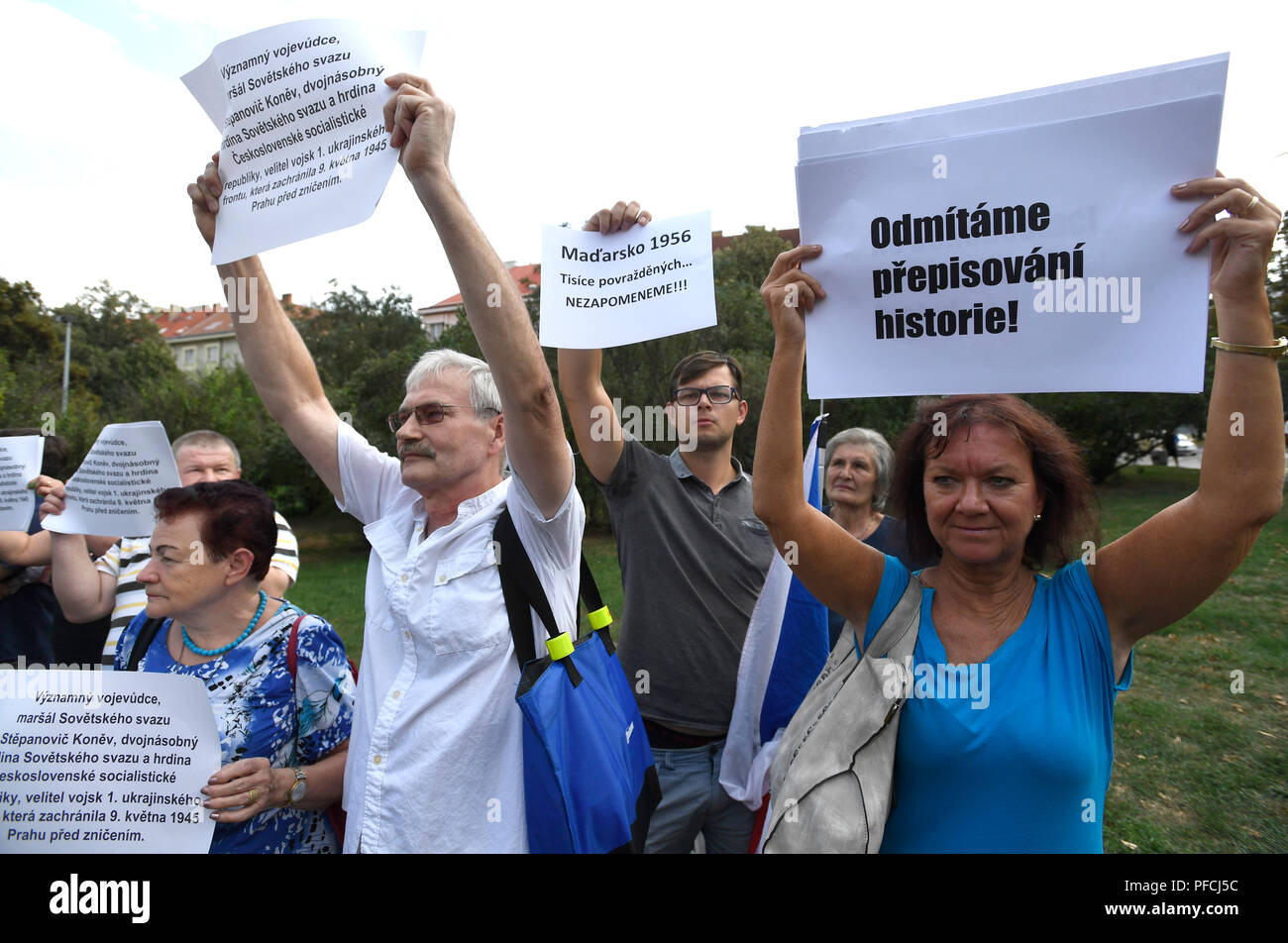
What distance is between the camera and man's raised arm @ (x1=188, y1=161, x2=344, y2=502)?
2.40 meters

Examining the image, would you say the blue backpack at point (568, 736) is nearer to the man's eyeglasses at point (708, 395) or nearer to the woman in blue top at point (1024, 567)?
the woman in blue top at point (1024, 567)

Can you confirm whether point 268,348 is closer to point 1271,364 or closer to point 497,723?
point 497,723

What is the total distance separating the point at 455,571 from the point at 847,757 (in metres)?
1.05

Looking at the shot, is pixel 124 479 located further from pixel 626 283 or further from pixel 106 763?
pixel 626 283

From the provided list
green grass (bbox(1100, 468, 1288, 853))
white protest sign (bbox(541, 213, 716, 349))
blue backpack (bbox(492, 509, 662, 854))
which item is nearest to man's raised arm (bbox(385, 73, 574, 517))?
blue backpack (bbox(492, 509, 662, 854))

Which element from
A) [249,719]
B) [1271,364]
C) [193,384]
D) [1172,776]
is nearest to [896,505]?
[1271,364]

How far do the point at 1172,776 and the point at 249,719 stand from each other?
536 cm

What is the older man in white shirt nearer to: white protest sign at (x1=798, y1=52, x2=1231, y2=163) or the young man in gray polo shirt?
the young man in gray polo shirt

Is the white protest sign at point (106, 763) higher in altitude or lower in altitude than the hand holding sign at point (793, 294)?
lower

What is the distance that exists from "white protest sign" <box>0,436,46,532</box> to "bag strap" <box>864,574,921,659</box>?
2.94 m

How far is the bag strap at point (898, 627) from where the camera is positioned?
182 centimetres

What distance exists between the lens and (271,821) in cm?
217

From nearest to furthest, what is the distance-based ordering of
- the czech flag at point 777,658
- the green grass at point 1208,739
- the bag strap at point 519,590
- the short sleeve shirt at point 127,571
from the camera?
the bag strap at point 519,590, the czech flag at point 777,658, the short sleeve shirt at point 127,571, the green grass at point 1208,739
